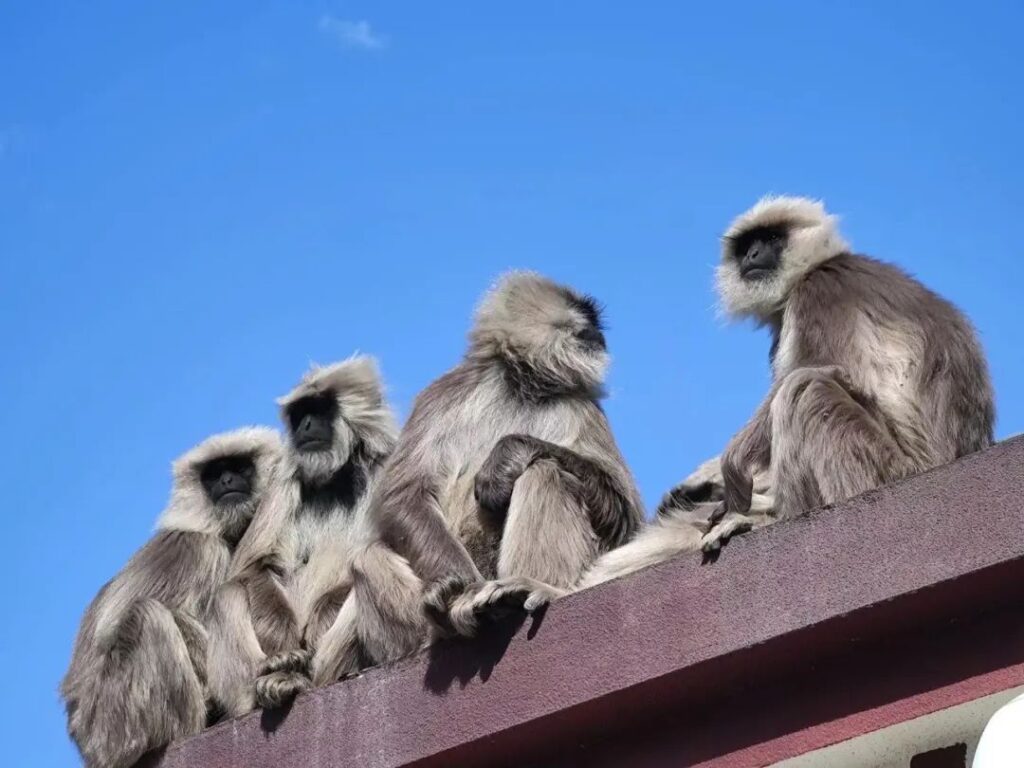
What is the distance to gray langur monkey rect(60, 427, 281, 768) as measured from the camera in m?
7.52

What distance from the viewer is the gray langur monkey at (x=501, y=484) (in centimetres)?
662

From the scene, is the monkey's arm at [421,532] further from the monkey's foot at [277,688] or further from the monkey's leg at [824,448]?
the monkey's leg at [824,448]

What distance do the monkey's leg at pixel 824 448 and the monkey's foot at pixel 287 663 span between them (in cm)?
204

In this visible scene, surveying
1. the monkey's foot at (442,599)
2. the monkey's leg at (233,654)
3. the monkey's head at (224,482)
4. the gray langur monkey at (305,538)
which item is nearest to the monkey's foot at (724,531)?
→ the monkey's foot at (442,599)

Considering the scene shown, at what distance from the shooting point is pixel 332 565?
328 inches

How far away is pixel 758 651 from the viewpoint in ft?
17.7

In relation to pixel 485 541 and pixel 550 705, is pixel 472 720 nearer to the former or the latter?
pixel 550 705

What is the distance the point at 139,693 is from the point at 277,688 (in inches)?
43.6

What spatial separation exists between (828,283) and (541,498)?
4.84 feet

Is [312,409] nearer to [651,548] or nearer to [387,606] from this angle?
[387,606]

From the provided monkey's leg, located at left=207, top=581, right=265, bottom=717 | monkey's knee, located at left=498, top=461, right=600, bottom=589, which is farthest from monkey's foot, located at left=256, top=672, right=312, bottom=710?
monkey's knee, located at left=498, top=461, right=600, bottom=589

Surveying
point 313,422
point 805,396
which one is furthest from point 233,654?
point 805,396

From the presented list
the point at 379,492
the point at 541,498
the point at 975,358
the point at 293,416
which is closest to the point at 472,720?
the point at 541,498

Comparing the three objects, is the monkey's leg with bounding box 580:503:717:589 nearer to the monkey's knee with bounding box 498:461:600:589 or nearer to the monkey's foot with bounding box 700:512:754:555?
the monkey's knee with bounding box 498:461:600:589
